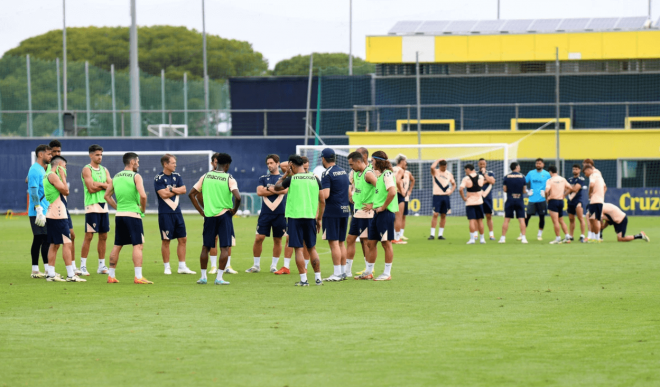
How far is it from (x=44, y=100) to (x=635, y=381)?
3777 cm

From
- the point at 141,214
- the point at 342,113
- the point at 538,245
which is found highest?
the point at 342,113

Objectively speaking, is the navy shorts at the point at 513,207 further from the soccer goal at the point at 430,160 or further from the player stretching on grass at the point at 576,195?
the soccer goal at the point at 430,160

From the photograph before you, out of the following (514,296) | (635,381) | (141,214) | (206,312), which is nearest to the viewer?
(635,381)

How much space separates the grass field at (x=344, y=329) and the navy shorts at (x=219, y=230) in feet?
2.07

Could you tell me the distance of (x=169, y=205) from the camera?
40.5 feet

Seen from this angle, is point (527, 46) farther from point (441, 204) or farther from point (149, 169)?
point (441, 204)

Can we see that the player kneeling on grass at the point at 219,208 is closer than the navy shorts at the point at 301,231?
No

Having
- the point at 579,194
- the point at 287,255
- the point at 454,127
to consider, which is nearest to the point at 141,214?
the point at 287,255

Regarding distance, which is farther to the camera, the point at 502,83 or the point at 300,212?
the point at 502,83

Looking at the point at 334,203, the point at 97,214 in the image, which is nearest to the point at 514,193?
the point at 334,203

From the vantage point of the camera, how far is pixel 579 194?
1855cm

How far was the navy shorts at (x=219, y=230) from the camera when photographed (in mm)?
10961

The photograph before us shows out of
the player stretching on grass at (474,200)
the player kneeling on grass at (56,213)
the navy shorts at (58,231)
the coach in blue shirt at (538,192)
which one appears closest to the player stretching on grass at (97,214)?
the player kneeling on grass at (56,213)

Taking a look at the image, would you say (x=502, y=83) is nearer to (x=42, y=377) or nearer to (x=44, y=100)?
(x=44, y=100)
